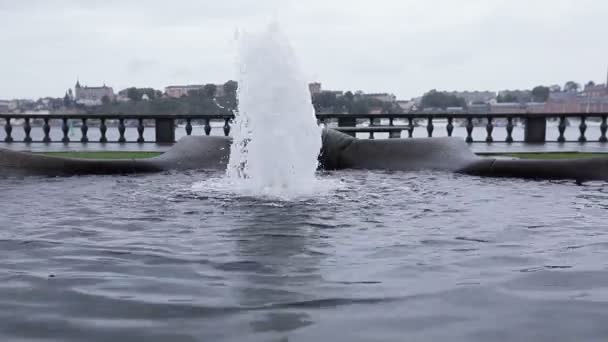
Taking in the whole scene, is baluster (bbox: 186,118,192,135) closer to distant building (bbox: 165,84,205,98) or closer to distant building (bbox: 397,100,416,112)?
distant building (bbox: 165,84,205,98)

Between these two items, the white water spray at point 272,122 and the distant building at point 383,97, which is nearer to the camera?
the white water spray at point 272,122

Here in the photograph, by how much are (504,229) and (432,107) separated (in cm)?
2172

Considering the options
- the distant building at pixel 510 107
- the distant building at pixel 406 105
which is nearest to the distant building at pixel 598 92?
the distant building at pixel 510 107

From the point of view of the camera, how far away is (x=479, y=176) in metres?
8.22

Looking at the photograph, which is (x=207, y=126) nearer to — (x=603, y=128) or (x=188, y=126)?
(x=188, y=126)

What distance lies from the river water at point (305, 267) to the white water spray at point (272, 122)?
1.32 metres

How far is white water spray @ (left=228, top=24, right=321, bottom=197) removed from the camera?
26.2 ft

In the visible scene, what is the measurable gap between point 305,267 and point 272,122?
465 centimetres

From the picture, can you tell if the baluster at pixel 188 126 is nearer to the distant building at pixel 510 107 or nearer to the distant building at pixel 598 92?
the distant building at pixel 510 107

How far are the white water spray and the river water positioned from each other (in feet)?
4.34

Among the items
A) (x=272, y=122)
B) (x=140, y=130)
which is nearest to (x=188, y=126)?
(x=140, y=130)

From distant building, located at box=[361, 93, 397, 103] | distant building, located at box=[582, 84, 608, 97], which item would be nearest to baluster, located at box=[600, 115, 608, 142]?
distant building, located at box=[361, 93, 397, 103]

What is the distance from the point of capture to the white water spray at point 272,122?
314 inches

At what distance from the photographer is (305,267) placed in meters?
3.87
